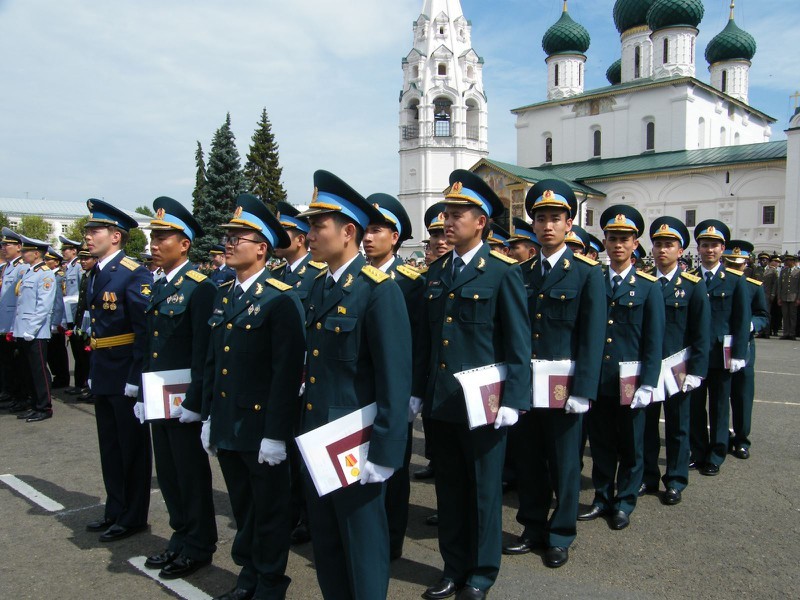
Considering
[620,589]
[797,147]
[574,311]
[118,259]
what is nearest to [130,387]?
[118,259]

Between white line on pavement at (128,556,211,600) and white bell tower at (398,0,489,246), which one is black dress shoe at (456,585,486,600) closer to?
white line on pavement at (128,556,211,600)

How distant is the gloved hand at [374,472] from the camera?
297 centimetres

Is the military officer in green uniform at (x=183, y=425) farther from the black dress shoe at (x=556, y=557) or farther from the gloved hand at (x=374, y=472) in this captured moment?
the black dress shoe at (x=556, y=557)

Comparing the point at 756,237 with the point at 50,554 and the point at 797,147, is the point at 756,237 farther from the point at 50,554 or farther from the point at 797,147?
the point at 50,554

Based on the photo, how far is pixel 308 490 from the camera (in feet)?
10.5

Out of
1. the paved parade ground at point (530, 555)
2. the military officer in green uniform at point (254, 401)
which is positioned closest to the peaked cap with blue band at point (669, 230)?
the paved parade ground at point (530, 555)

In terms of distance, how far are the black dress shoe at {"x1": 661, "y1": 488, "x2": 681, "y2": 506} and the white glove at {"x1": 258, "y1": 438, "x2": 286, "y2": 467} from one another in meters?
3.66

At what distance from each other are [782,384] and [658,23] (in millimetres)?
43071

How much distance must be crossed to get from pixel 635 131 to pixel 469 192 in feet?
161

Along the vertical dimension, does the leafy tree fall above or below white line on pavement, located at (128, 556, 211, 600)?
above

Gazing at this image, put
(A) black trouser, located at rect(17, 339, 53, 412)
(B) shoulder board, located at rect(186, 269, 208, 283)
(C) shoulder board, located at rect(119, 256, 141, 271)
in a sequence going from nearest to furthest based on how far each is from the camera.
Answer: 1. (B) shoulder board, located at rect(186, 269, 208, 283)
2. (C) shoulder board, located at rect(119, 256, 141, 271)
3. (A) black trouser, located at rect(17, 339, 53, 412)

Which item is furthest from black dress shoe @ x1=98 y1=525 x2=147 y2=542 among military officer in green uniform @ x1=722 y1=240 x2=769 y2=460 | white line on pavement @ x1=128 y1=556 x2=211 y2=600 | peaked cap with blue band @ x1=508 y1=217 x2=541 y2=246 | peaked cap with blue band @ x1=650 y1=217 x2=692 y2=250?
military officer in green uniform @ x1=722 y1=240 x2=769 y2=460

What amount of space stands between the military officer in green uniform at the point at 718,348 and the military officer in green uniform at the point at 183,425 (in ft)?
15.5

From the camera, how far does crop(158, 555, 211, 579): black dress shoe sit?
407 centimetres
